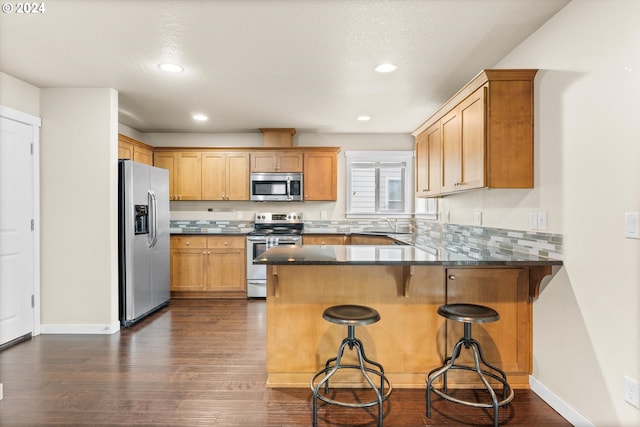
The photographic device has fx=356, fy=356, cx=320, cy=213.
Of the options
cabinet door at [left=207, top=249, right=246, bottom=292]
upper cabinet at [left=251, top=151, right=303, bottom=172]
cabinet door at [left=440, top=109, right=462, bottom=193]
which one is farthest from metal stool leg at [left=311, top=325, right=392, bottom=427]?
upper cabinet at [left=251, top=151, right=303, bottom=172]

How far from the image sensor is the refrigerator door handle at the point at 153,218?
4172mm

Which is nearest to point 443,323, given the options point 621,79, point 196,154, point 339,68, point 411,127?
point 621,79

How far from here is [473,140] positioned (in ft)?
8.63

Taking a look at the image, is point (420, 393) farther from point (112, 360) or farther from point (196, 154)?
point (196, 154)

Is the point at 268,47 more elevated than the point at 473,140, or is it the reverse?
the point at 268,47

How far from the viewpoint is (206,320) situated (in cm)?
404

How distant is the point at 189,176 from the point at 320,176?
1.98 meters

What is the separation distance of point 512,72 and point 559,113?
43cm

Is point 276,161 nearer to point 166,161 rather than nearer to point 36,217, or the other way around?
point 166,161

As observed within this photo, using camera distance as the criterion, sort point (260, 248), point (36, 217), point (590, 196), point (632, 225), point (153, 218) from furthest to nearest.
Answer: point (260, 248)
point (153, 218)
point (36, 217)
point (590, 196)
point (632, 225)

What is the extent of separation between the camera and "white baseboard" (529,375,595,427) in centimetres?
200

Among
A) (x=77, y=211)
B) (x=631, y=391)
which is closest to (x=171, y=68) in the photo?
(x=77, y=211)

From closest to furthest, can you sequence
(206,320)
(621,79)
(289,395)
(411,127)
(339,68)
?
1. (621,79)
2. (289,395)
3. (339,68)
4. (206,320)
5. (411,127)

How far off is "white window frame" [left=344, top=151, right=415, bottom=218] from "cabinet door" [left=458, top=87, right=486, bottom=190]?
2869 mm
